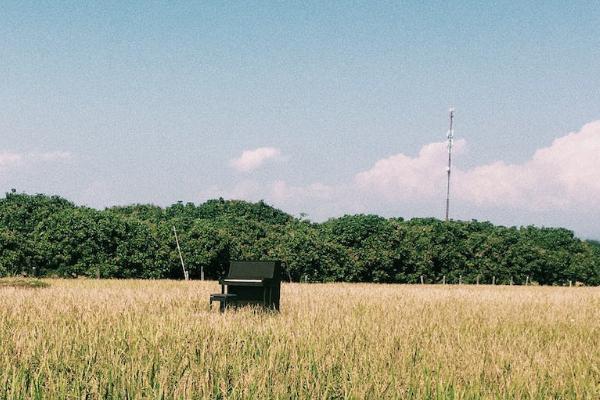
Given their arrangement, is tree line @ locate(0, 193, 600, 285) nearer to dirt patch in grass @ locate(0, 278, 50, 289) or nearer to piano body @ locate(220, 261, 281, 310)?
dirt patch in grass @ locate(0, 278, 50, 289)

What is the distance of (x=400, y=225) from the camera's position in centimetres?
4219

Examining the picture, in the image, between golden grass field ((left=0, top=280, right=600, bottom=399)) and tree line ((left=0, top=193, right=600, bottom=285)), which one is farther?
tree line ((left=0, top=193, right=600, bottom=285))

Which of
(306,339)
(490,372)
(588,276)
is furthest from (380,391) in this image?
(588,276)

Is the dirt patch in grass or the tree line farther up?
the tree line

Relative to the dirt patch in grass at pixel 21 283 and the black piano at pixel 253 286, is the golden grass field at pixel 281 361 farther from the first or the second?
the dirt patch in grass at pixel 21 283

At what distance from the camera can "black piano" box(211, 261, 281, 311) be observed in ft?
42.8

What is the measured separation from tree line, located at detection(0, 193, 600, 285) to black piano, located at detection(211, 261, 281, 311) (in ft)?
69.7

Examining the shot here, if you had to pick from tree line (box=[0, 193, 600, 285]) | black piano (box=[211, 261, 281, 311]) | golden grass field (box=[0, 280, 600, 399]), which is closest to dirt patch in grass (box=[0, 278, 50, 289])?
tree line (box=[0, 193, 600, 285])

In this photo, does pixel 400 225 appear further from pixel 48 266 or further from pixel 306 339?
pixel 306 339

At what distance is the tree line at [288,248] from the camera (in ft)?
109

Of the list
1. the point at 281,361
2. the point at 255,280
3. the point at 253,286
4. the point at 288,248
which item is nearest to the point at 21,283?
the point at 253,286

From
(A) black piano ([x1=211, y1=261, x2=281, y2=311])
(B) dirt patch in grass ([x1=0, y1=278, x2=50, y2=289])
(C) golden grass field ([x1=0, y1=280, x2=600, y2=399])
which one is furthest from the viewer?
(B) dirt patch in grass ([x1=0, y1=278, x2=50, y2=289])

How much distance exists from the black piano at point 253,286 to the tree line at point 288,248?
69.7 ft

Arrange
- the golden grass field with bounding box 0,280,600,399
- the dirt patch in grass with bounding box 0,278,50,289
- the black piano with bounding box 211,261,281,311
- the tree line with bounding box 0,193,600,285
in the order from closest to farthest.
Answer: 1. the golden grass field with bounding box 0,280,600,399
2. the black piano with bounding box 211,261,281,311
3. the dirt patch in grass with bounding box 0,278,50,289
4. the tree line with bounding box 0,193,600,285
